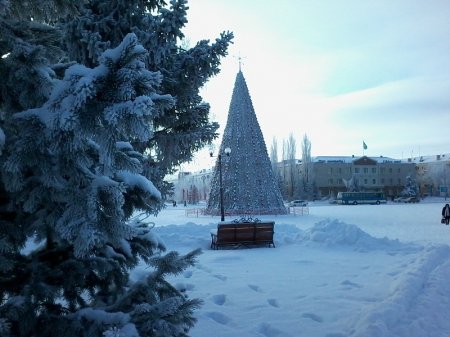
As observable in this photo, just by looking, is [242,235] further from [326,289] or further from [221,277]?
[326,289]

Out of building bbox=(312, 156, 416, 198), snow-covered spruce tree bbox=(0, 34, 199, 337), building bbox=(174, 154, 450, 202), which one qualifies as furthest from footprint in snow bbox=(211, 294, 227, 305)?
building bbox=(312, 156, 416, 198)

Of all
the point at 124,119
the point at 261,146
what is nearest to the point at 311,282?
the point at 124,119

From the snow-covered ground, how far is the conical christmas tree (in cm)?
1422

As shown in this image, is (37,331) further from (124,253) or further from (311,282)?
(311,282)

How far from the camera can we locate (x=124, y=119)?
1.64 metres

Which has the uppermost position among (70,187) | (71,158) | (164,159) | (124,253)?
(164,159)

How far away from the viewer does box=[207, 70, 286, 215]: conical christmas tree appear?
92.3 feet

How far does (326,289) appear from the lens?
7.55 m

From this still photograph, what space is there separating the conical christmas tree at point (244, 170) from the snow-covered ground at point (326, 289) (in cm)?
1422

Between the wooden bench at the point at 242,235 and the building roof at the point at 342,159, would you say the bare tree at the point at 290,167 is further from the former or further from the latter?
the wooden bench at the point at 242,235

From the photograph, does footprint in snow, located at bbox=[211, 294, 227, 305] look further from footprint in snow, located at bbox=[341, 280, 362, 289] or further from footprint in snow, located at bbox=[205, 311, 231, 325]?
footprint in snow, located at bbox=[341, 280, 362, 289]

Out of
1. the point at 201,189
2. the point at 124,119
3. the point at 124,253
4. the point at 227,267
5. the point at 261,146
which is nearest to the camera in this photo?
the point at 124,119

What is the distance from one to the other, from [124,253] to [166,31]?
5170mm

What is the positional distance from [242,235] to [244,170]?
1491 centimetres
